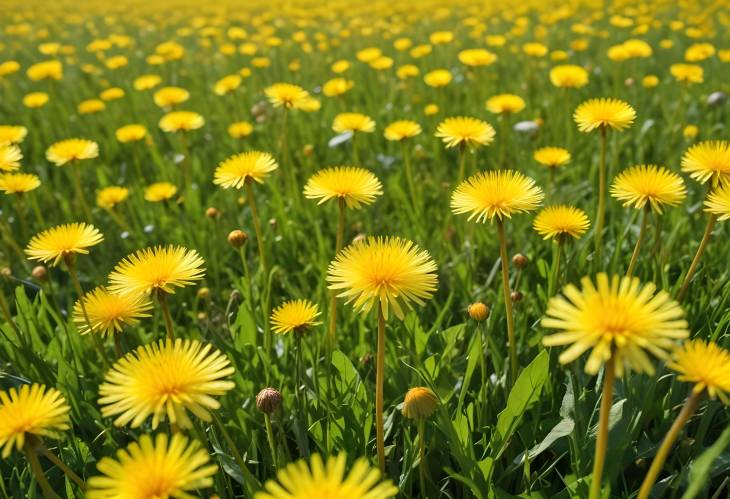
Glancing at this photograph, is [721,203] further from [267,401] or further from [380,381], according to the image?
[267,401]

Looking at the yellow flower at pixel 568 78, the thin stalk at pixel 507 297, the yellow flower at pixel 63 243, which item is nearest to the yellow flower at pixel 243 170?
the yellow flower at pixel 63 243

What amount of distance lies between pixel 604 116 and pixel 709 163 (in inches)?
11.8

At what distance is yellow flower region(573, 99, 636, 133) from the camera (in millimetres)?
1547

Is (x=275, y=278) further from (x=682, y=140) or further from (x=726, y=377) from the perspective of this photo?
(x=682, y=140)

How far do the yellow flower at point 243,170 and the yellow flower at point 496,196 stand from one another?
50 cm

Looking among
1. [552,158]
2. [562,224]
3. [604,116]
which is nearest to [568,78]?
[552,158]

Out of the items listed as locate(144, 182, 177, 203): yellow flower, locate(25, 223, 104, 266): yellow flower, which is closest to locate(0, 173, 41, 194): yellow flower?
locate(25, 223, 104, 266): yellow flower

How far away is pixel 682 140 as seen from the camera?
283cm

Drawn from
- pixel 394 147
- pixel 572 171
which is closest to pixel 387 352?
pixel 572 171

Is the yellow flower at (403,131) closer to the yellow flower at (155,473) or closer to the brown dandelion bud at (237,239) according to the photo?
Result: the brown dandelion bud at (237,239)

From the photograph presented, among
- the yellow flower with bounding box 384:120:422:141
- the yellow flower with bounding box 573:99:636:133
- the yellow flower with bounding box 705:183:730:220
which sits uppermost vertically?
the yellow flower with bounding box 573:99:636:133

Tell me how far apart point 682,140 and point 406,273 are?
237cm

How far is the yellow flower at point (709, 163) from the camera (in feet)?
4.34

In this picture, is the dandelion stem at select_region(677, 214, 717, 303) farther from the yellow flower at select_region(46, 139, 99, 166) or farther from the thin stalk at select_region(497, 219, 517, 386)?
the yellow flower at select_region(46, 139, 99, 166)
